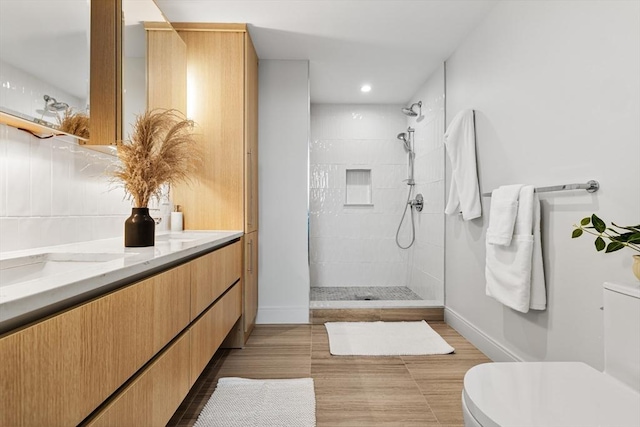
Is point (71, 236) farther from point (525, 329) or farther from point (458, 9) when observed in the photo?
point (458, 9)

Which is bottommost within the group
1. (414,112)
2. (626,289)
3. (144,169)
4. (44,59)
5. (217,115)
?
(626,289)

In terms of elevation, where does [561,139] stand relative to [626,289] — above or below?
above

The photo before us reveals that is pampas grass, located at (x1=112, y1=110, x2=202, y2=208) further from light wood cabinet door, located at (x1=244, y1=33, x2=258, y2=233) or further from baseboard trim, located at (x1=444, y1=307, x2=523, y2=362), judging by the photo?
baseboard trim, located at (x1=444, y1=307, x2=523, y2=362)

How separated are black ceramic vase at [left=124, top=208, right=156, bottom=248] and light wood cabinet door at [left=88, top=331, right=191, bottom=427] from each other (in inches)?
16.7

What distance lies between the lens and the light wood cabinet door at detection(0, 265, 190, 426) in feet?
2.06

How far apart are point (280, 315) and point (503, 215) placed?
1955 millimetres

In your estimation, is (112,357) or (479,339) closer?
(112,357)

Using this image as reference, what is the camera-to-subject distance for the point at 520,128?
2.12 m

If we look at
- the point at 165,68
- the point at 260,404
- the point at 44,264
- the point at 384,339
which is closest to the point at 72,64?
the point at 44,264

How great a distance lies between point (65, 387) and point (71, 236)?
1102 millimetres

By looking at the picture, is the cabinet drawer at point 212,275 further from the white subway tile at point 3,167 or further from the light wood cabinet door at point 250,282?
the white subway tile at point 3,167

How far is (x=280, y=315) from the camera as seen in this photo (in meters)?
3.17

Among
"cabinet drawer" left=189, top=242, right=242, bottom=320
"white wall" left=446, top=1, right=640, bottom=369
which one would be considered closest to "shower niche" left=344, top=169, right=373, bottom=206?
"white wall" left=446, top=1, right=640, bottom=369

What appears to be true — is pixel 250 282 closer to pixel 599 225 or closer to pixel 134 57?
pixel 134 57
